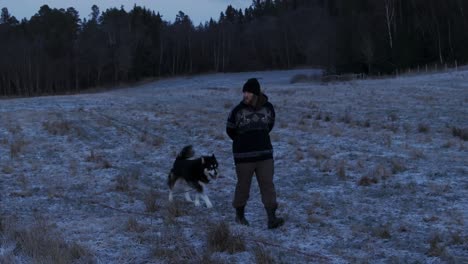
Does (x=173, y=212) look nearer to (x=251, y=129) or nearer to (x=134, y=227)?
(x=134, y=227)

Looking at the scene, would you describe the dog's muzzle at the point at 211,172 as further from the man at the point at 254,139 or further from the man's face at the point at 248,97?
the man's face at the point at 248,97

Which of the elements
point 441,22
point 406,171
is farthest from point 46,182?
point 441,22

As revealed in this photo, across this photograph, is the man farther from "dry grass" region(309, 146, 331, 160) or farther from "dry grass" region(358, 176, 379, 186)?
"dry grass" region(309, 146, 331, 160)

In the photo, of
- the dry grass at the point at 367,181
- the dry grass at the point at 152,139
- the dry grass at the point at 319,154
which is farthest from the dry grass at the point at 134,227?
the dry grass at the point at 152,139

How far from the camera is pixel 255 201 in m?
9.38

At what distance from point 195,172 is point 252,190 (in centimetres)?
135

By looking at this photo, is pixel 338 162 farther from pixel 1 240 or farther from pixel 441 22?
pixel 441 22

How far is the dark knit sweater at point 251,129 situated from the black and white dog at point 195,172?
1.53 meters

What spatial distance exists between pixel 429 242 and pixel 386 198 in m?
2.58

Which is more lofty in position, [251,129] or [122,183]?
[251,129]

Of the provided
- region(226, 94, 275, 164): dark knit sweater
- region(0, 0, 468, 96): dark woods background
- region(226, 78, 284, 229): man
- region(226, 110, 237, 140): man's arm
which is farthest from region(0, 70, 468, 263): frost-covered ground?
region(0, 0, 468, 96): dark woods background

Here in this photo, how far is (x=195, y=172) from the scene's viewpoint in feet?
30.9

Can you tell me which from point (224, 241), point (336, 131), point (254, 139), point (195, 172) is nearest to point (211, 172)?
point (195, 172)

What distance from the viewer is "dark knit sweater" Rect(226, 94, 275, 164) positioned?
7625 mm
